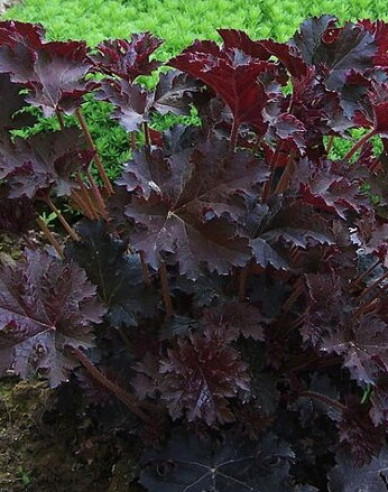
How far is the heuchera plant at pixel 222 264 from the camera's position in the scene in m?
1.17

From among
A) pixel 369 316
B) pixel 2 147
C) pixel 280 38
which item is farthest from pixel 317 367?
pixel 280 38

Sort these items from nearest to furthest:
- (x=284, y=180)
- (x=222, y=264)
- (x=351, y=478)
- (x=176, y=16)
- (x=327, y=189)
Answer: (x=222, y=264)
(x=327, y=189)
(x=351, y=478)
(x=284, y=180)
(x=176, y=16)

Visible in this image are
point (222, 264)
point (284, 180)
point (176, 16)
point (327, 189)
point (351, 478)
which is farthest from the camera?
point (176, 16)

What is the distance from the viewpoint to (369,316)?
1296 millimetres

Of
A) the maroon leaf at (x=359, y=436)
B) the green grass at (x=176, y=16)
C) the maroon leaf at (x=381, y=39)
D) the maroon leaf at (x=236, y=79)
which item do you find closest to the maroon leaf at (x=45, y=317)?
the maroon leaf at (x=236, y=79)

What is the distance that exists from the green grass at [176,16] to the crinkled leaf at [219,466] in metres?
1.62

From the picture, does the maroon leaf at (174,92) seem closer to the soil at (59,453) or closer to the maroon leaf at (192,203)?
the maroon leaf at (192,203)

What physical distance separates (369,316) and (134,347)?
0.45 meters

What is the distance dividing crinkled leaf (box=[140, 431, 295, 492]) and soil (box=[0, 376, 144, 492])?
0.41ft

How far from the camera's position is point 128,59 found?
4.78 feet

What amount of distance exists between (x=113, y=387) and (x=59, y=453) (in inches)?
13.2

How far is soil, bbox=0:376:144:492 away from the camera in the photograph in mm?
1483

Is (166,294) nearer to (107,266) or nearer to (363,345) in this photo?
(107,266)

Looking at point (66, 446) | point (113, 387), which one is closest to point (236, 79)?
point (113, 387)
